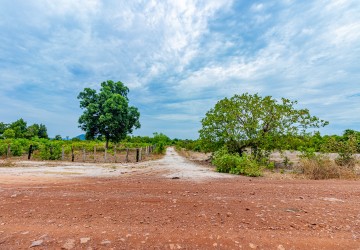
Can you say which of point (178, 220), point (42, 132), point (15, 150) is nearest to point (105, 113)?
point (15, 150)

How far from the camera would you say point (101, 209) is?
184 inches

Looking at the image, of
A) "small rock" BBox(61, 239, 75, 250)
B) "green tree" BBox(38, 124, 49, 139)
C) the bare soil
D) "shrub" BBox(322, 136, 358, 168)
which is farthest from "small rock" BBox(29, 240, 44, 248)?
"green tree" BBox(38, 124, 49, 139)

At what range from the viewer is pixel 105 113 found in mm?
26703

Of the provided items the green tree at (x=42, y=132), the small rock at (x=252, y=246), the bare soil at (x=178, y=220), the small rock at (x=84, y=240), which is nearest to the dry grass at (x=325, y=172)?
the bare soil at (x=178, y=220)

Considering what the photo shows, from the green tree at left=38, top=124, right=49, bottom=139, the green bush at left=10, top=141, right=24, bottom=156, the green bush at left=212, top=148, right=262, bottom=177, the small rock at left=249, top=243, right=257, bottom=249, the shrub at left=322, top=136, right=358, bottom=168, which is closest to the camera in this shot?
the small rock at left=249, top=243, right=257, bottom=249

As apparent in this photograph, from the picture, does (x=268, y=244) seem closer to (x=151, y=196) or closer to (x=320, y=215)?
(x=320, y=215)

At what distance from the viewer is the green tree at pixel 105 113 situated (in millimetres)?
26594

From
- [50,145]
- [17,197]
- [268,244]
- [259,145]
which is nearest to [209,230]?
[268,244]

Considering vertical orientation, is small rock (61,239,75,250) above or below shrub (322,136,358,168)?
below

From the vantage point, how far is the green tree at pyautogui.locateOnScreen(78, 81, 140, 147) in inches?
1047

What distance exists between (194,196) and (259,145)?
1217 cm

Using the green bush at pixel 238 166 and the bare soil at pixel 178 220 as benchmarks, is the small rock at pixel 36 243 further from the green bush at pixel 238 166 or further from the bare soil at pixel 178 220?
the green bush at pixel 238 166

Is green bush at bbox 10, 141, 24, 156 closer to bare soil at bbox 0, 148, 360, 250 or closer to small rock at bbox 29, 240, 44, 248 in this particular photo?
bare soil at bbox 0, 148, 360, 250

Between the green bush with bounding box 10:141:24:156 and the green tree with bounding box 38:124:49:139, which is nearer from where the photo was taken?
the green bush with bounding box 10:141:24:156
